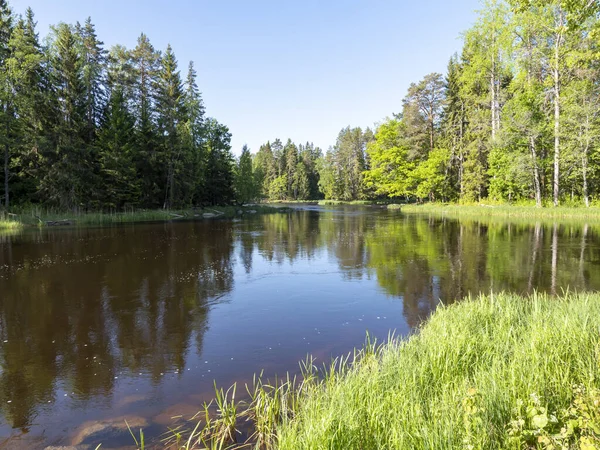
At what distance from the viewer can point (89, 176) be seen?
109 feet

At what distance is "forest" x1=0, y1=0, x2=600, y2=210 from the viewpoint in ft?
96.1

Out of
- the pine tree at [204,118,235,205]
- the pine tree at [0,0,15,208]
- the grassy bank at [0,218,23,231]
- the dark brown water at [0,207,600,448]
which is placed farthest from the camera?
the pine tree at [204,118,235,205]

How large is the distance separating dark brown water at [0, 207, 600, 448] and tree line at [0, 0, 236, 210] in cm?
1500

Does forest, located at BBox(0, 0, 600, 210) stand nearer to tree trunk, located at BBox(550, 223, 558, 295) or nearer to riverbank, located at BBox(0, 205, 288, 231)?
riverbank, located at BBox(0, 205, 288, 231)

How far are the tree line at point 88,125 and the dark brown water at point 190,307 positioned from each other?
1500 centimetres

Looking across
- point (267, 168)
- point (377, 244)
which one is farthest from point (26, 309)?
point (267, 168)

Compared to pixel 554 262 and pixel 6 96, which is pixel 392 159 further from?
pixel 6 96

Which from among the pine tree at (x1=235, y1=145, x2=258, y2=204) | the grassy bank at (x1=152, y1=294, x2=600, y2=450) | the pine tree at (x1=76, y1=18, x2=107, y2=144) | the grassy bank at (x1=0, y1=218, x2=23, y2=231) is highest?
the pine tree at (x1=76, y1=18, x2=107, y2=144)

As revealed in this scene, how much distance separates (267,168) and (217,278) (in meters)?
98.6

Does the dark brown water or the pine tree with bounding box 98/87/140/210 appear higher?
the pine tree with bounding box 98/87/140/210

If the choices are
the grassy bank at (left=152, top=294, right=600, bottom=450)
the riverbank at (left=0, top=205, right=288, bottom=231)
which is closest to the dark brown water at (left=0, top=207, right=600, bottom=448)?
the grassy bank at (left=152, top=294, right=600, bottom=450)

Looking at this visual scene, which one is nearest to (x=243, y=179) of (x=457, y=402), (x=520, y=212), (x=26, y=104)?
(x=26, y=104)

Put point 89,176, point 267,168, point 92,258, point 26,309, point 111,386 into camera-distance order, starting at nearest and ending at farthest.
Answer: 1. point 111,386
2. point 26,309
3. point 92,258
4. point 89,176
5. point 267,168

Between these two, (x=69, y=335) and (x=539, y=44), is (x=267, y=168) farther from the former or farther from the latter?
(x=69, y=335)
